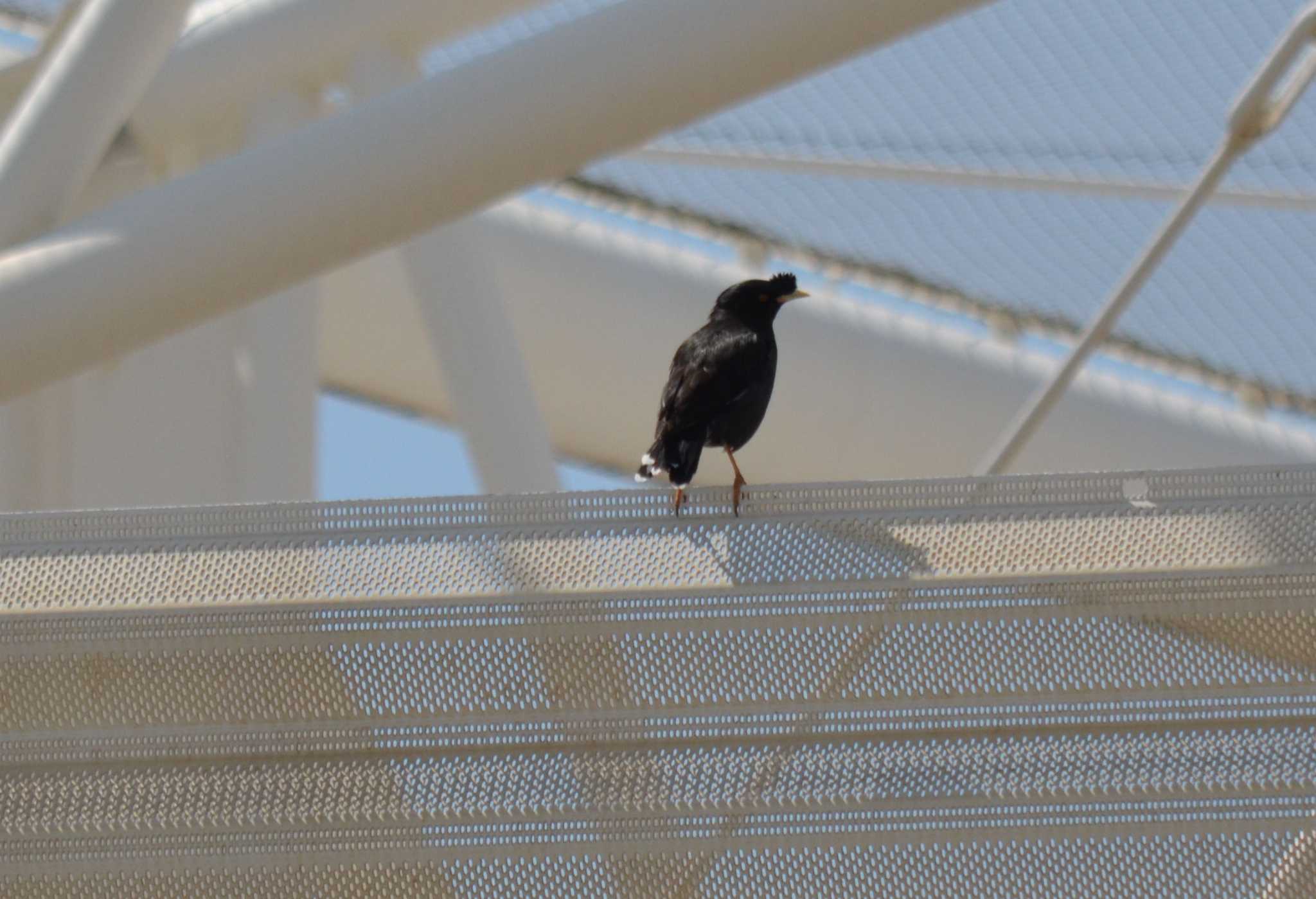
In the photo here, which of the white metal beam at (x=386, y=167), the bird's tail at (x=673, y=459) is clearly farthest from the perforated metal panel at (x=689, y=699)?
the white metal beam at (x=386, y=167)

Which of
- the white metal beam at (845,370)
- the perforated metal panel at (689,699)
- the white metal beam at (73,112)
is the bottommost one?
the white metal beam at (845,370)

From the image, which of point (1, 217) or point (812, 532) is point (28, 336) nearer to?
point (1, 217)

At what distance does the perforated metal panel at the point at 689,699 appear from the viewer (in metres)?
3.39

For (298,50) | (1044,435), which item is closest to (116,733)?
(298,50)

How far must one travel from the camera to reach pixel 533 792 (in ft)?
11.3

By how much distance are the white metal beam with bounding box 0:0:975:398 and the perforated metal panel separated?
964mm

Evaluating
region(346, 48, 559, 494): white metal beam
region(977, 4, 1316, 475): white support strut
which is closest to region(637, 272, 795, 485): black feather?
region(977, 4, 1316, 475): white support strut

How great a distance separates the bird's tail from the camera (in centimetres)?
415

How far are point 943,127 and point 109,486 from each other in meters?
3.78

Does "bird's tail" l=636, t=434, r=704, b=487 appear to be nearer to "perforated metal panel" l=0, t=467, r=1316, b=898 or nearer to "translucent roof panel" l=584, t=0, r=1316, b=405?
"perforated metal panel" l=0, t=467, r=1316, b=898

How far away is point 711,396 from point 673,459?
9.7 inches

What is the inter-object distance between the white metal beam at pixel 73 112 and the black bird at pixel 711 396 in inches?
58.8

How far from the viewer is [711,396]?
4.40 metres

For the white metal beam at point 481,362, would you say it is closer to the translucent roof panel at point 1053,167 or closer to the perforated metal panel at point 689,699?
the translucent roof panel at point 1053,167
